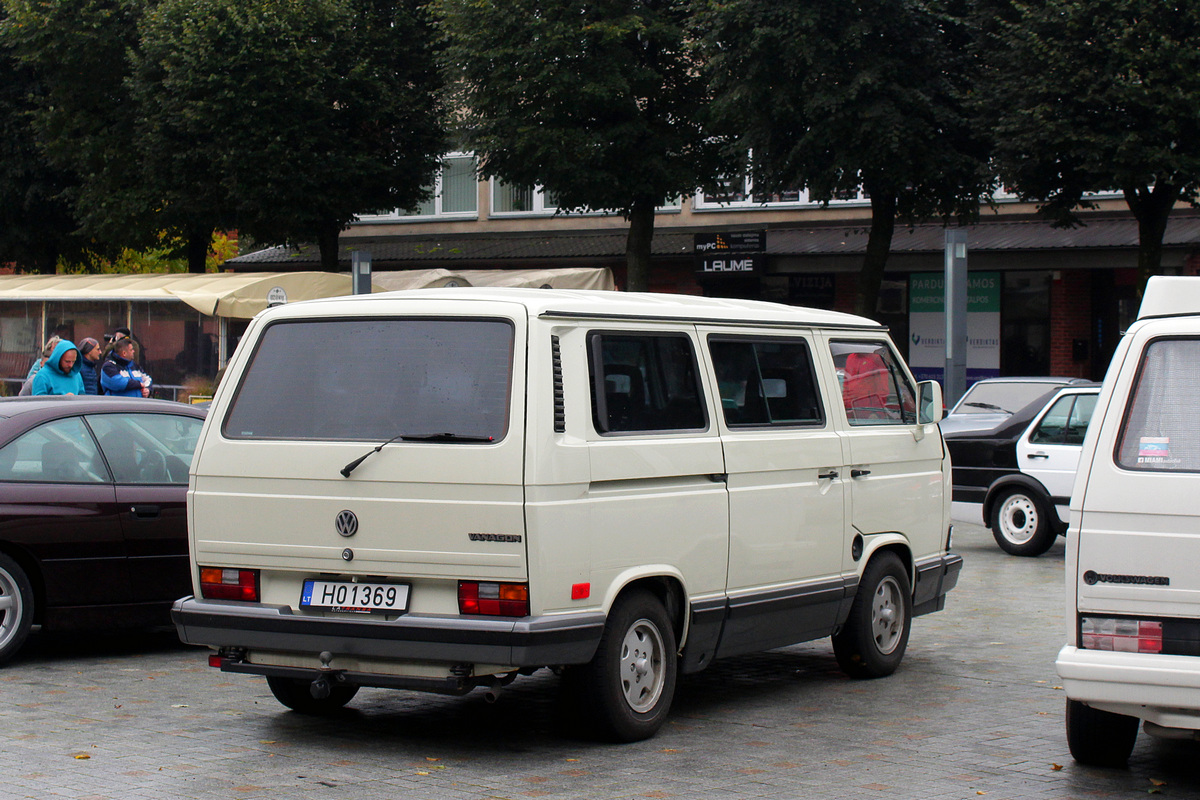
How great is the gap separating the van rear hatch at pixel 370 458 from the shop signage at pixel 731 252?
2778cm

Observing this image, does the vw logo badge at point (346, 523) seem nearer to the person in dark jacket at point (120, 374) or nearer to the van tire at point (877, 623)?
the van tire at point (877, 623)

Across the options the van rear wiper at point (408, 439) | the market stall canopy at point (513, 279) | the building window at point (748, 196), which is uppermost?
the building window at point (748, 196)

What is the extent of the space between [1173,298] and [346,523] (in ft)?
11.2

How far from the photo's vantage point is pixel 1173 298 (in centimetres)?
571

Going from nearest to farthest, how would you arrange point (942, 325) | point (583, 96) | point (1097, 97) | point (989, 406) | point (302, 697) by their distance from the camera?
1. point (302, 697)
2. point (989, 406)
3. point (1097, 97)
4. point (583, 96)
5. point (942, 325)

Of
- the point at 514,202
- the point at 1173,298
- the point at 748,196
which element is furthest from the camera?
the point at 514,202

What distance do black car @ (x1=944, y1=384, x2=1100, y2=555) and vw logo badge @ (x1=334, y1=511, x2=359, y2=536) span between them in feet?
31.4

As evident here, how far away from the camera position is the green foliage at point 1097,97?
863 inches

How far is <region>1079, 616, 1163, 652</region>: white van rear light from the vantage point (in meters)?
5.25

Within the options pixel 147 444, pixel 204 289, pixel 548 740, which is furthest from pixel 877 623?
pixel 204 289

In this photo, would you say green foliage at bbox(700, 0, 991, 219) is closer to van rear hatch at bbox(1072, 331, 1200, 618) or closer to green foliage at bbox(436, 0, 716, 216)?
green foliage at bbox(436, 0, 716, 216)

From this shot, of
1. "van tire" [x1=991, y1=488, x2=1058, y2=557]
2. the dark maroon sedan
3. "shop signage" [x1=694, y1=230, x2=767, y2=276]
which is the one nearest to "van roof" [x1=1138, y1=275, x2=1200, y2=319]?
the dark maroon sedan

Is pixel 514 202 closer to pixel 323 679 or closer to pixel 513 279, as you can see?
pixel 513 279

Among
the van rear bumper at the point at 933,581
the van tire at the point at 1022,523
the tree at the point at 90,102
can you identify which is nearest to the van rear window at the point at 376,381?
the van rear bumper at the point at 933,581
